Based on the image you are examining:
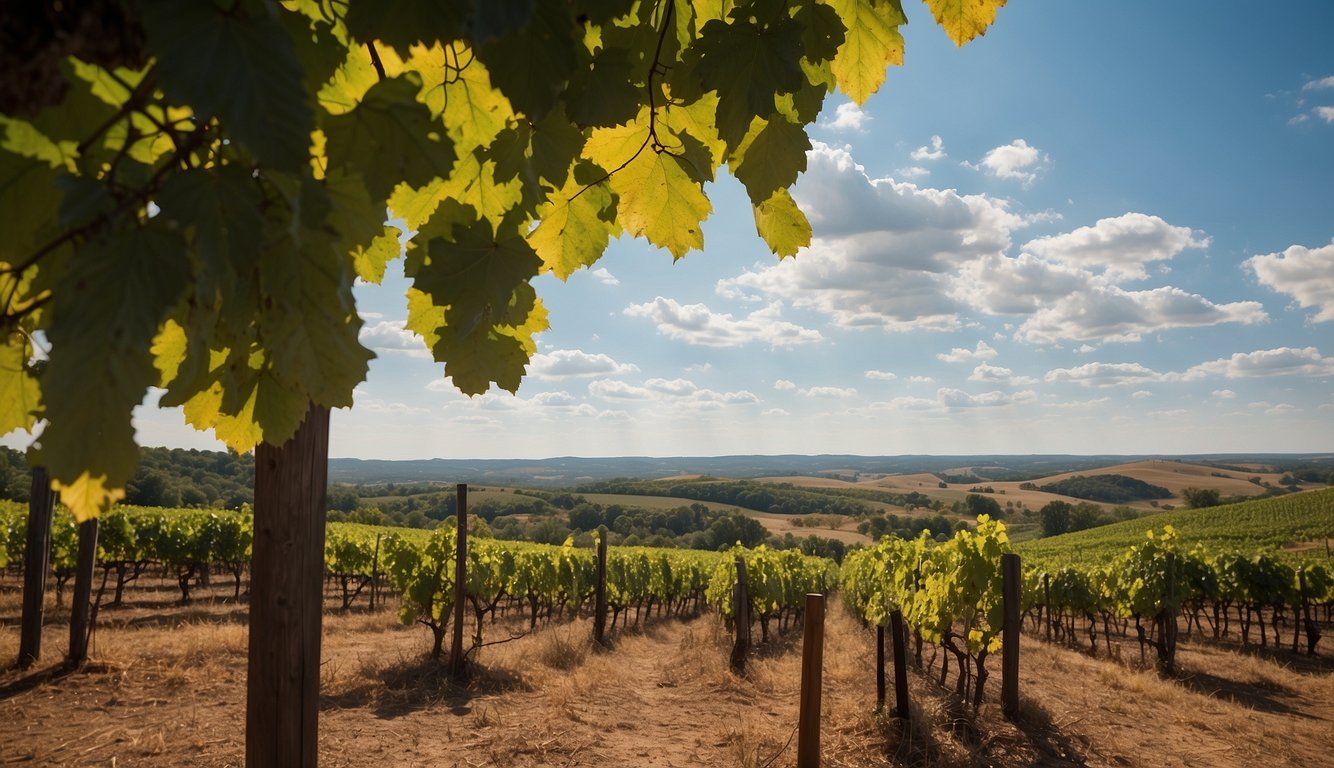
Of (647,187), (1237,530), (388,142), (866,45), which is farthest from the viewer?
(1237,530)

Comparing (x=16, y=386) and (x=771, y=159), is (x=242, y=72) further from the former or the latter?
(x=771, y=159)

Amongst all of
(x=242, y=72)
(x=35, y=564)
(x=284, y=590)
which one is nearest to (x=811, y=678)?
(x=284, y=590)

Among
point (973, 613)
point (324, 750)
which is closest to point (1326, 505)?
point (973, 613)

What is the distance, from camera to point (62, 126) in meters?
0.67

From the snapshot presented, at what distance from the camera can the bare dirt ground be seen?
6.94 m

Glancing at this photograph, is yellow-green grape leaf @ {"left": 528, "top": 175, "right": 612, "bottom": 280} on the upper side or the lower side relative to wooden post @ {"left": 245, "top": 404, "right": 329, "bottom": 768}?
upper

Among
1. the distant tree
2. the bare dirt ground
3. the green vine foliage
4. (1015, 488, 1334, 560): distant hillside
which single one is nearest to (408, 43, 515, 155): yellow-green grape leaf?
the green vine foliage

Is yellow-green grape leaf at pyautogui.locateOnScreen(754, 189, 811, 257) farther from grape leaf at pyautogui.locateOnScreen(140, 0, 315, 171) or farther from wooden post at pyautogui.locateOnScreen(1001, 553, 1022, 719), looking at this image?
wooden post at pyautogui.locateOnScreen(1001, 553, 1022, 719)

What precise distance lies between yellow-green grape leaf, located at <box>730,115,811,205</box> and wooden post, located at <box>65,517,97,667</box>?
9233 mm

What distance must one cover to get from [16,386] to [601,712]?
30.6ft

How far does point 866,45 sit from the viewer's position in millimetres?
1550

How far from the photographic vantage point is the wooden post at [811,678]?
4633 millimetres

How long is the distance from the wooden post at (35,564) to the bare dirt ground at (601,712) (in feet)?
0.82

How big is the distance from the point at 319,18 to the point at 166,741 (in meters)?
7.86
